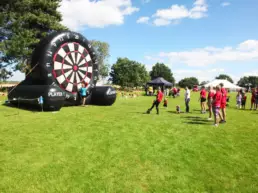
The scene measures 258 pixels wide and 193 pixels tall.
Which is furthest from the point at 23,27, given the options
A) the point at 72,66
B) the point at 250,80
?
the point at 250,80

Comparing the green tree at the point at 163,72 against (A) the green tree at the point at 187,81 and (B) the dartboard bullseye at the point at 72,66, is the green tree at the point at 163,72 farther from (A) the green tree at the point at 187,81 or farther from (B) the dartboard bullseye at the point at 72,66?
(B) the dartboard bullseye at the point at 72,66

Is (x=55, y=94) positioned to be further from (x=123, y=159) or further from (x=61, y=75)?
(x=123, y=159)

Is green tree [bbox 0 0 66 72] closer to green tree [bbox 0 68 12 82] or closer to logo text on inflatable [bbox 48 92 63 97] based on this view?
green tree [bbox 0 68 12 82]

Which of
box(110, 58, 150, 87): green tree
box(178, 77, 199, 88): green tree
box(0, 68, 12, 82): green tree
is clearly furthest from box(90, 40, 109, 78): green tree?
box(178, 77, 199, 88): green tree

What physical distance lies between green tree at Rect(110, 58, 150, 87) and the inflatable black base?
171 feet

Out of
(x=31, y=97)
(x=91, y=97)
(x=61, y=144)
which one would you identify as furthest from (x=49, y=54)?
(x=61, y=144)

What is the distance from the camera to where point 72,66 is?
1301 cm

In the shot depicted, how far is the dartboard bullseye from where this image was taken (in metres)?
12.2

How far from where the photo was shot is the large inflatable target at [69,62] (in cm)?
1180

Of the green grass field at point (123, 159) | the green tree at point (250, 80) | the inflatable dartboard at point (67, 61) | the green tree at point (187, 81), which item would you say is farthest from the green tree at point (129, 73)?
the green tree at point (250, 80)

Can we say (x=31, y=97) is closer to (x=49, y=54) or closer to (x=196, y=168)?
(x=49, y=54)

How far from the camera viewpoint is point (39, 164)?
472 centimetres

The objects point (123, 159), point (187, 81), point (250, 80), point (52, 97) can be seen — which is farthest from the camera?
point (187, 81)

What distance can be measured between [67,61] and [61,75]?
0.96m
